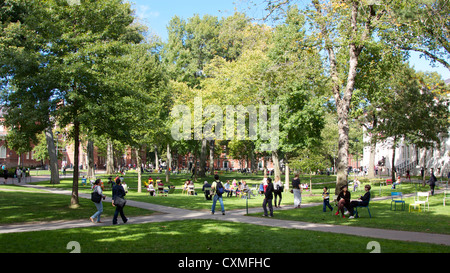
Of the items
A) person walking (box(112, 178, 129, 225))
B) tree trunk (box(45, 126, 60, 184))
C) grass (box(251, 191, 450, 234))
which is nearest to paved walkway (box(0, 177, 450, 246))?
person walking (box(112, 178, 129, 225))

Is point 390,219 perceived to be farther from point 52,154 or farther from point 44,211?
point 52,154

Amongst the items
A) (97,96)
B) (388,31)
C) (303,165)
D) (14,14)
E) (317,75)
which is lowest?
(303,165)

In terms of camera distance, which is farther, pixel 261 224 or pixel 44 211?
pixel 44 211

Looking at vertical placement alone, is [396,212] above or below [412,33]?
below

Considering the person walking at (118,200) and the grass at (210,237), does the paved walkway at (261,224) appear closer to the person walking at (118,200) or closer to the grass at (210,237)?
the person walking at (118,200)

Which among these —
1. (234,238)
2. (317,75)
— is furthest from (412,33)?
(234,238)

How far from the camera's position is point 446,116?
3350cm

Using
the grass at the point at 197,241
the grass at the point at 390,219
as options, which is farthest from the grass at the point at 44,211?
the grass at the point at 390,219

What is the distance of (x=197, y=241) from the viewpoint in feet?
33.0

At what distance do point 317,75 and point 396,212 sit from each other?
9673mm

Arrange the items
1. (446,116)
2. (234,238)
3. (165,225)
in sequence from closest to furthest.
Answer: (234,238) < (165,225) < (446,116)

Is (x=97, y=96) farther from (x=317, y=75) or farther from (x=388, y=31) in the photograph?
(x=388, y=31)

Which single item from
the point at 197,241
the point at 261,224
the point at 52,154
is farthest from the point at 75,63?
the point at 52,154

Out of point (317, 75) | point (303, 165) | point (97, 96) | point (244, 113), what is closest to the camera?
point (97, 96)
